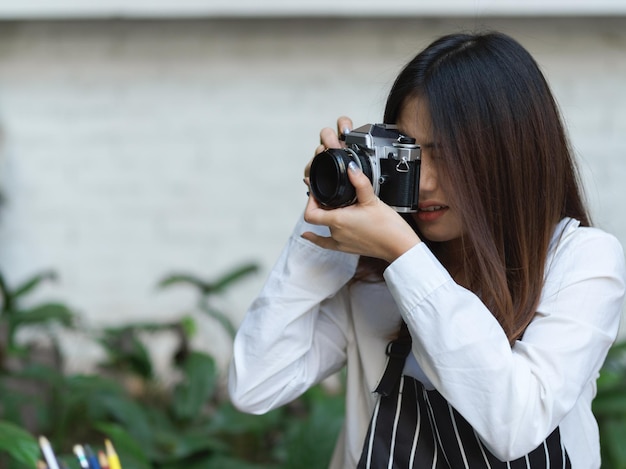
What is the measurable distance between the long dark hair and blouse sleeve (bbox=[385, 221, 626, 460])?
5 cm

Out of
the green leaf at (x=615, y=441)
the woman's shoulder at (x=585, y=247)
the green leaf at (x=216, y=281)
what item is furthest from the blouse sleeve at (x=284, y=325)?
the green leaf at (x=216, y=281)

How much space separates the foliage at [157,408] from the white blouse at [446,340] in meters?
0.72

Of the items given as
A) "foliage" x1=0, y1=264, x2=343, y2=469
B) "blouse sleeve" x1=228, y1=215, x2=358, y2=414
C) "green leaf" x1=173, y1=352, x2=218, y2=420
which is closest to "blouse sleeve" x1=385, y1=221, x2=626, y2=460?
"blouse sleeve" x1=228, y1=215, x2=358, y2=414

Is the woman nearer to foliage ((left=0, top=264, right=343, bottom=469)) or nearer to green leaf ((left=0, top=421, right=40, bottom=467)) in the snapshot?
green leaf ((left=0, top=421, right=40, bottom=467))

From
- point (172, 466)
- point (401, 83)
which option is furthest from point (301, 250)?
point (172, 466)

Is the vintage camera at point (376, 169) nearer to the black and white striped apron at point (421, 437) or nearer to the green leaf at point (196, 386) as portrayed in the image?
the black and white striped apron at point (421, 437)

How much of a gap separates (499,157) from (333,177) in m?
0.22

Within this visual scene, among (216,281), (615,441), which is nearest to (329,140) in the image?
(615,441)

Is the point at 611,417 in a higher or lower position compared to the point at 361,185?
lower

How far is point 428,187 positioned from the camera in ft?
3.79

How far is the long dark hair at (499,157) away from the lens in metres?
1.11

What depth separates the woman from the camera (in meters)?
1.01

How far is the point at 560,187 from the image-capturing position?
1161 millimetres

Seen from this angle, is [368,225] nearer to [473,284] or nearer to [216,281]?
[473,284]
